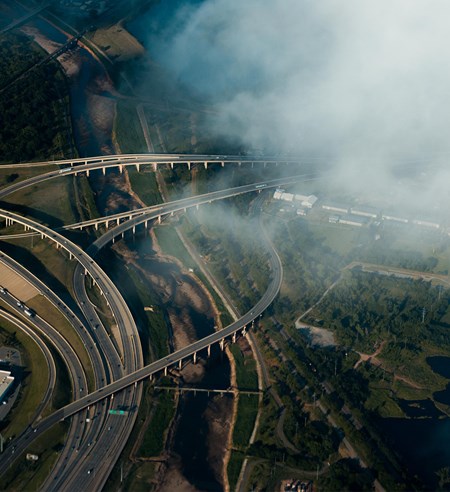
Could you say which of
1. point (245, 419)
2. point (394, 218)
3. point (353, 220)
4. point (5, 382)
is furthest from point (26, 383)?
point (394, 218)

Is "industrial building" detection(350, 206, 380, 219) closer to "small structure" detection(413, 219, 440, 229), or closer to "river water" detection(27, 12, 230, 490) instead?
"small structure" detection(413, 219, 440, 229)

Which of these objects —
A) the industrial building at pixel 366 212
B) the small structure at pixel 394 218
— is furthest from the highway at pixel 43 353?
the small structure at pixel 394 218

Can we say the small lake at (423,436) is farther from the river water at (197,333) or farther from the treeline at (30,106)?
the treeline at (30,106)

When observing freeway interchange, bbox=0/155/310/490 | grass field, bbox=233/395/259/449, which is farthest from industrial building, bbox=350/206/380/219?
grass field, bbox=233/395/259/449

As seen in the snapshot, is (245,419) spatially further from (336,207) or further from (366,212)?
(366,212)

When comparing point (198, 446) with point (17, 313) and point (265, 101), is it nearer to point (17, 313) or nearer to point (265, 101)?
point (17, 313)

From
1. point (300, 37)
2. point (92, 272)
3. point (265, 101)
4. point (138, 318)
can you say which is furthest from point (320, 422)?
point (300, 37)
